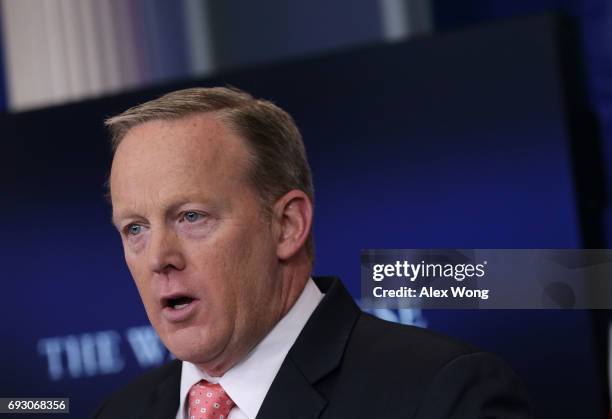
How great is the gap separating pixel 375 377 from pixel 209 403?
235 mm

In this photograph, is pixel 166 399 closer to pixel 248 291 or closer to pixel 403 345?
pixel 248 291

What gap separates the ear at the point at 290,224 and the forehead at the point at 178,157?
0.09m

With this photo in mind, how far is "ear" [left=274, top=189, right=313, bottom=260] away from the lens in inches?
62.0

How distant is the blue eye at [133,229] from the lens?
152cm

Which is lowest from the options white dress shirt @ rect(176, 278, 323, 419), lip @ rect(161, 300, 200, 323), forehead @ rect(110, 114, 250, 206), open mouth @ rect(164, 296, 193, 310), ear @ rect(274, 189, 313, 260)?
white dress shirt @ rect(176, 278, 323, 419)

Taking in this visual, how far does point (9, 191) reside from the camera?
2.16m

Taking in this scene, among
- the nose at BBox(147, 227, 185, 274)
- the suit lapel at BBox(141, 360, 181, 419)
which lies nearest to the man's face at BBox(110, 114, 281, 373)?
the nose at BBox(147, 227, 185, 274)

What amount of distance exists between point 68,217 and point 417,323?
0.77 m

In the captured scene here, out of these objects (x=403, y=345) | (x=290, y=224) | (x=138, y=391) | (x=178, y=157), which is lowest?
(x=138, y=391)

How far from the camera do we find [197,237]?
148cm

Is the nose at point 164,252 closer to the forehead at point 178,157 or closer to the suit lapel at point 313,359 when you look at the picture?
the forehead at point 178,157

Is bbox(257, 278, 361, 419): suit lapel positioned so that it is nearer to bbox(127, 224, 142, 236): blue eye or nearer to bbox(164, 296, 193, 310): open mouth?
bbox(164, 296, 193, 310): open mouth

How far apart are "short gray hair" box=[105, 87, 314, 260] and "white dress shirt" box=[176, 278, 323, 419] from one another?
0.10 metres

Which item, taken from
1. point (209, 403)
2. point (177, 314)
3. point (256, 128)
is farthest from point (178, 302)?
point (256, 128)
